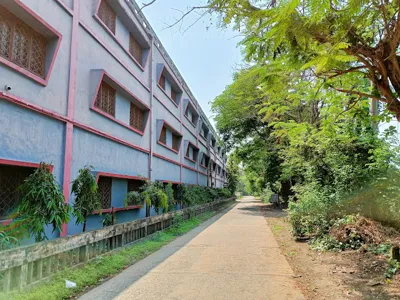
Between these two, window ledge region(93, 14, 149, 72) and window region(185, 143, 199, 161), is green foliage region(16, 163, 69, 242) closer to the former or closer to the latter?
window ledge region(93, 14, 149, 72)

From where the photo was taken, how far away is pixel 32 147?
5.75 metres

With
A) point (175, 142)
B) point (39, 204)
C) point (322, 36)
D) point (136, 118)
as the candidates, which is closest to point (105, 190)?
point (136, 118)

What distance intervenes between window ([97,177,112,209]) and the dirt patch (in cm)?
542

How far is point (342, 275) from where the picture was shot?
5.79 m

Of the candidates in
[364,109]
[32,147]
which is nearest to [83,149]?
[32,147]

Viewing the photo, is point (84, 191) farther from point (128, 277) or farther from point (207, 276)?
point (207, 276)

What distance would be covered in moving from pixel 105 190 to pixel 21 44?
4710mm

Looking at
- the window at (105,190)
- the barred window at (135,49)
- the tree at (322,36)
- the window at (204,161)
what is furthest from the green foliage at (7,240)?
the window at (204,161)

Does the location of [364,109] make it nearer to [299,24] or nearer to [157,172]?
[299,24]

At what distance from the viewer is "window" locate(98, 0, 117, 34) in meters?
9.22

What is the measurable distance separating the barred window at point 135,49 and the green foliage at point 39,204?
7771mm

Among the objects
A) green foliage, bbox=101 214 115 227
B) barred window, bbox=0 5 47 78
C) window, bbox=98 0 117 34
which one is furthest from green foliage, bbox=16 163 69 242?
window, bbox=98 0 117 34

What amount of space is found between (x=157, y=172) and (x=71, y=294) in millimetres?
9272

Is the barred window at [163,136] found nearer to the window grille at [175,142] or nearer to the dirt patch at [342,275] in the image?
the window grille at [175,142]
